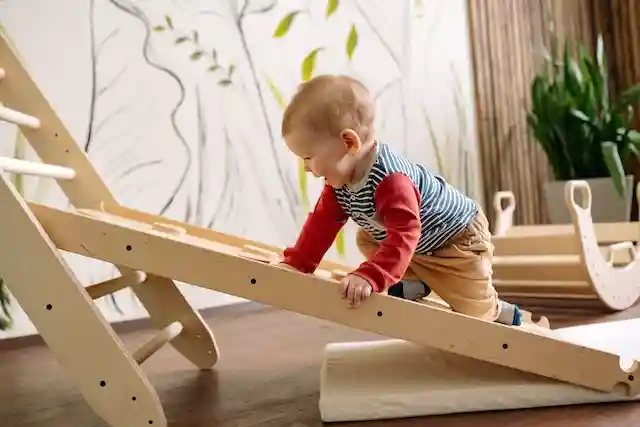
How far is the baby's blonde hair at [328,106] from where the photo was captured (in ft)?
2.93

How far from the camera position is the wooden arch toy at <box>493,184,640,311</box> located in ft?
5.01

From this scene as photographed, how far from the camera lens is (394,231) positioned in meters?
0.88

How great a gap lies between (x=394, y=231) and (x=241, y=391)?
0.36 meters

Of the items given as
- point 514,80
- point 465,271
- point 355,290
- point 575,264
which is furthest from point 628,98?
point 355,290

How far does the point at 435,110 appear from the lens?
8.16 feet

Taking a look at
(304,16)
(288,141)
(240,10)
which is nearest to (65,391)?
(288,141)

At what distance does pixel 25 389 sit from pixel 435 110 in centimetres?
171

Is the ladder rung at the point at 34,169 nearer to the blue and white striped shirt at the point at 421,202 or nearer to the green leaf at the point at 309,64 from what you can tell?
the blue and white striped shirt at the point at 421,202

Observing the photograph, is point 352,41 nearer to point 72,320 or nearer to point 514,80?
point 514,80

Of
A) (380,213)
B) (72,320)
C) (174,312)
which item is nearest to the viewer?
(72,320)

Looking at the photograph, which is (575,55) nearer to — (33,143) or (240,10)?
(240,10)

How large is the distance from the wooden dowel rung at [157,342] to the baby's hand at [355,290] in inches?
12.4

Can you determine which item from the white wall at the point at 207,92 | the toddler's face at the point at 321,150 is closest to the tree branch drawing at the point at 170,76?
the white wall at the point at 207,92

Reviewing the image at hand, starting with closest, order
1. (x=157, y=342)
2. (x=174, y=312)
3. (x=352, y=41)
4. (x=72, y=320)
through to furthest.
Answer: (x=72, y=320)
(x=157, y=342)
(x=174, y=312)
(x=352, y=41)
